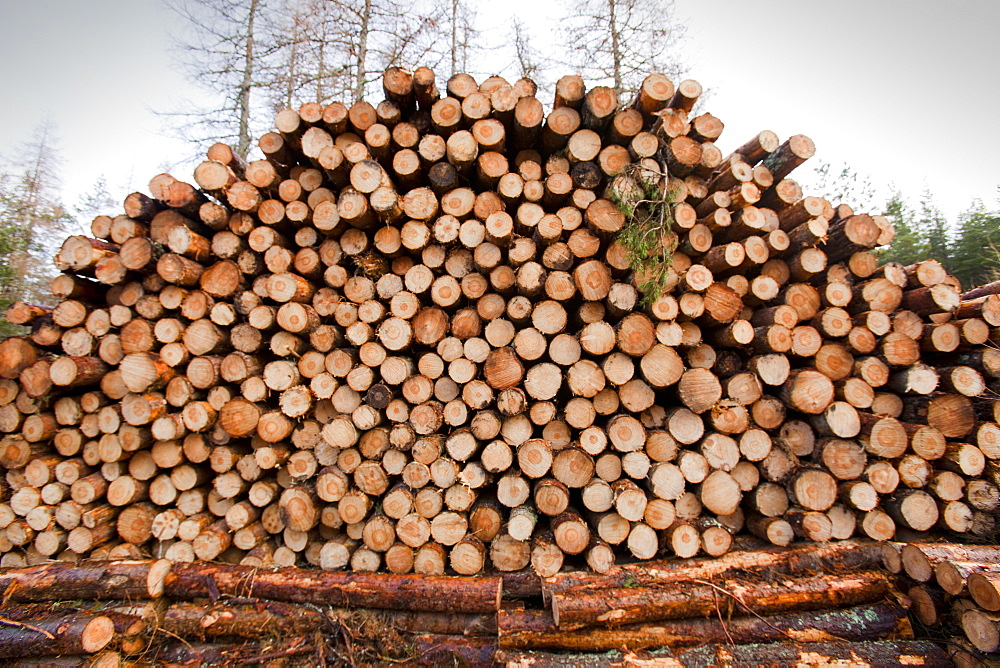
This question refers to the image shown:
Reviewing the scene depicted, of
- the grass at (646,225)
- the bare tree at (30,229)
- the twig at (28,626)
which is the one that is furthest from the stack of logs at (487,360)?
the bare tree at (30,229)

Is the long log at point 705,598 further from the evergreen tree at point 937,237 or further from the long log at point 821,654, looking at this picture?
the evergreen tree at point 937,237

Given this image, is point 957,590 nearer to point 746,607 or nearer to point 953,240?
point 746,607

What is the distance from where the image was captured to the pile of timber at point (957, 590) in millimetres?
2189

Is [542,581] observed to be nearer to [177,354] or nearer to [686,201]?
[686,201]

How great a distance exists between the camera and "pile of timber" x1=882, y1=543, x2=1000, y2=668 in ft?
7.18

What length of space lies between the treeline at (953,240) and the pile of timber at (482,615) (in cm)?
839

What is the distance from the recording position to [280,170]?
3.45 meters

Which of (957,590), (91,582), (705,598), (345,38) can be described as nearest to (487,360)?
(705,598)

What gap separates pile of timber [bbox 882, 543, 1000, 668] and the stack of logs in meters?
0.23

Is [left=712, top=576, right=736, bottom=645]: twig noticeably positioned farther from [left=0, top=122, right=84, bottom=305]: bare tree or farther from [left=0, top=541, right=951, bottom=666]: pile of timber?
[left=0, top=122, right=84, bottom=305]: bare tree

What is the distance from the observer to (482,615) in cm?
269

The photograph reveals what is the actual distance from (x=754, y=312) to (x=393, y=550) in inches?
125

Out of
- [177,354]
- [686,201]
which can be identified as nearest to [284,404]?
[177,354]

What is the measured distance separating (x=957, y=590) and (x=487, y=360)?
2915 millimetres
